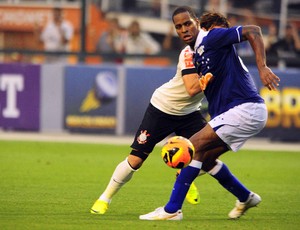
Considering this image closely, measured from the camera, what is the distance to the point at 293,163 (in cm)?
1460

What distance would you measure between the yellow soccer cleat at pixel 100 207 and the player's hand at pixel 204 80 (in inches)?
64.0

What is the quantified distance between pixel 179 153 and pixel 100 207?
1.27 m

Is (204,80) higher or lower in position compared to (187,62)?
lower

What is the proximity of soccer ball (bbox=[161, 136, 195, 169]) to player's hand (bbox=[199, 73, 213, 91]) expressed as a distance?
0.59 m

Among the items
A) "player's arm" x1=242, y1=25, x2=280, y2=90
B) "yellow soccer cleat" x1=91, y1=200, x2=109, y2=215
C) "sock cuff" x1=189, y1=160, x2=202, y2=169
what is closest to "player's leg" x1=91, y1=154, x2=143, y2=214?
"yellow soccer cleat" x1=91, y1=200, x2=109, y2=215

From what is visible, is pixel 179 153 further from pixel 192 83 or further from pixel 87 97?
pixel 87 97

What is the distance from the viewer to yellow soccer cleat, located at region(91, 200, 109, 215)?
9.01 metres

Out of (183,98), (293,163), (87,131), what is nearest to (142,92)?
(87,131)

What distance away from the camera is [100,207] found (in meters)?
9.03

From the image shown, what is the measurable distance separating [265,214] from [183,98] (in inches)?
59.7

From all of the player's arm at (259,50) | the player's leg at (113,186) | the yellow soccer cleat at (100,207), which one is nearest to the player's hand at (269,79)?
the player's arm at (259,50)

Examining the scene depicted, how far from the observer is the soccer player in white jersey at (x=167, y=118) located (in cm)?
885

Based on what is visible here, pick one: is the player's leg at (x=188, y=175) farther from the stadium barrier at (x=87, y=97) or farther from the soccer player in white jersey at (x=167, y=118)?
the stadium barrier at (x=87, y=97)

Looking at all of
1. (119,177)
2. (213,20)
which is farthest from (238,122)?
(119,177)
